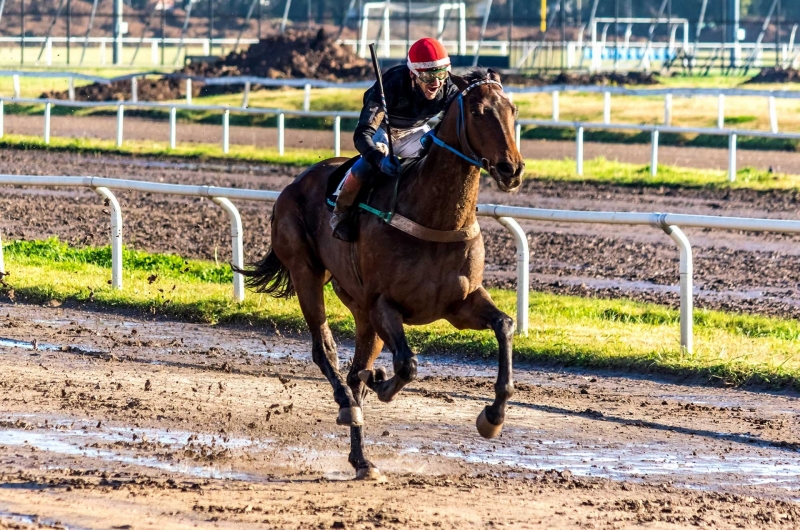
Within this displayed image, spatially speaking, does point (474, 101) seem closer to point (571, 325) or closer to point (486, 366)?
point (486, 366)

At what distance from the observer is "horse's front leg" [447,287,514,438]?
5703mm

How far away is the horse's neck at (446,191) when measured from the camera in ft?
18.8

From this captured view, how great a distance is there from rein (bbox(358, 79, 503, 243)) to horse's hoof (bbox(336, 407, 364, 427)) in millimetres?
954

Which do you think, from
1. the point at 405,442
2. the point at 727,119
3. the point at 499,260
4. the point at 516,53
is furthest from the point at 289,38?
the point at 405,442

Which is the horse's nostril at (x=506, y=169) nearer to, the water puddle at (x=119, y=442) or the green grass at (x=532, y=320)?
the water puddle at (x=119, y=442)

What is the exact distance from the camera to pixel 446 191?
5.80 meters

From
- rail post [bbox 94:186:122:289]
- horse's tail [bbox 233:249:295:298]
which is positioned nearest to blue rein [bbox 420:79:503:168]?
horse's tail [bbox 233:249:295:298]

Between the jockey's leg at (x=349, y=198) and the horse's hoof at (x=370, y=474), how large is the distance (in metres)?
1.16

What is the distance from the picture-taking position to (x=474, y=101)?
5.56 meters

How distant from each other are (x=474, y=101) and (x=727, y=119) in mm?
20552

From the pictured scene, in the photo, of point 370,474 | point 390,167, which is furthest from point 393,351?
point 390,167

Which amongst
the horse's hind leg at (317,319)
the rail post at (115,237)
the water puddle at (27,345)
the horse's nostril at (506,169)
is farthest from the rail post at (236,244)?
the horse's nostril at (506,169)

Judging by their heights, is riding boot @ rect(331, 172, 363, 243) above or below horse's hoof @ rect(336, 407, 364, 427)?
above

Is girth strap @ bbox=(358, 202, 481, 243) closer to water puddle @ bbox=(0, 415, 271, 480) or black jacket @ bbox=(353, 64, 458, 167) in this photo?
black jacket @ bbox=(353, 64, 458, 167)
